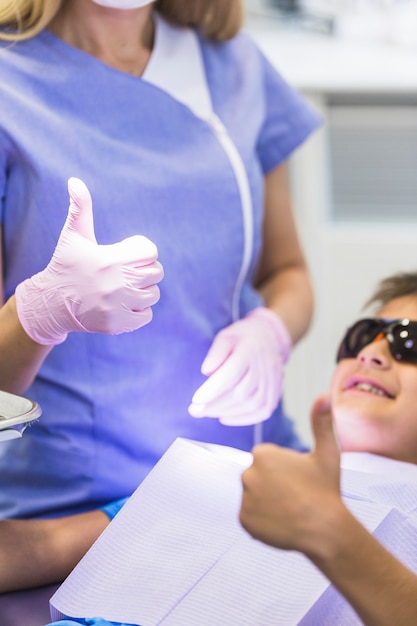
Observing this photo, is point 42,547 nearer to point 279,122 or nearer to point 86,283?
Result: point 86,283

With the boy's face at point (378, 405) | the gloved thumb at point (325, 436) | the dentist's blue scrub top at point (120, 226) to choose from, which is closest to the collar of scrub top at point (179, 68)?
the dentist's blue scrub top at point (120, 226)

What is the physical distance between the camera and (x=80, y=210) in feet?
3.21

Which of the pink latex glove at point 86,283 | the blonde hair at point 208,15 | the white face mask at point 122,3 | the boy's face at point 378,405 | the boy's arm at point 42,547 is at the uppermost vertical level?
the white face mask at point 122,3

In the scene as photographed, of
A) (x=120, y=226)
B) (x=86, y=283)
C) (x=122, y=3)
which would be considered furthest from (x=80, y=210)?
(x=122, y=3)

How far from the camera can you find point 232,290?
1.34 meters

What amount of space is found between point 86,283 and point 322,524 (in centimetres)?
34

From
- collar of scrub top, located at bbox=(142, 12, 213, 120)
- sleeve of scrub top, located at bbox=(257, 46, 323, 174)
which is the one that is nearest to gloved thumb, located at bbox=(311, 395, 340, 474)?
collar of scrub top, located at bbox=(142, 12, 213, 120)

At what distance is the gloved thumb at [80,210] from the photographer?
0.97 m

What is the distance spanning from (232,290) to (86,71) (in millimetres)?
338

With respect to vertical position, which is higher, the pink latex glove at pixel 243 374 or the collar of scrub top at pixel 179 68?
the collar of scrub top at pixel 179 68

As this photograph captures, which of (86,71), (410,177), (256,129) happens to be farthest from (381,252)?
(86,71)

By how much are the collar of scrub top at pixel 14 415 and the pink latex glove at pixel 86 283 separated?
9 cm

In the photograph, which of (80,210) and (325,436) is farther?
(80,210)

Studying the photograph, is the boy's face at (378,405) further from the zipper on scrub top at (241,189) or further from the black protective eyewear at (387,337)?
the zipper on scrub top at (241,189)
